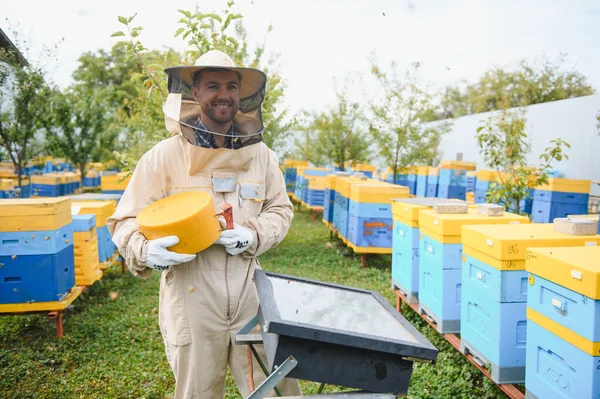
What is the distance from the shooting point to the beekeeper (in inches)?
76.7

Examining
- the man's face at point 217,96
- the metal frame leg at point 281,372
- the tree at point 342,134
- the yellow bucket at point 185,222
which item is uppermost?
the tree at point 342,134

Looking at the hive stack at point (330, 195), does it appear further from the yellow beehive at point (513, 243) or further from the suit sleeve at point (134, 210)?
the suit sleeve at point (134, 210)

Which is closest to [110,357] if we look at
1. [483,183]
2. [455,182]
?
[483,183]

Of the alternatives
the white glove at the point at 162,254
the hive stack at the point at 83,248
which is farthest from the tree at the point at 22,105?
the white glove at the point at 162,254

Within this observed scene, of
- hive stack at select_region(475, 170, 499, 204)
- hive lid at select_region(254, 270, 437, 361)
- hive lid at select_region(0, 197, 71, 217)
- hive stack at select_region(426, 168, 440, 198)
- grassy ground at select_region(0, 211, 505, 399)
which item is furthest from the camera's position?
hive stack at select_region(426, 168, 440, 198)

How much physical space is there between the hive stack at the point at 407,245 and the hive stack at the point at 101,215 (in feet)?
10.3

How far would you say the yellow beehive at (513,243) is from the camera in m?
2.61

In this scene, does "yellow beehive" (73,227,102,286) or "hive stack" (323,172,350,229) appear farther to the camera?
"hive stack" (323,172,350,229)

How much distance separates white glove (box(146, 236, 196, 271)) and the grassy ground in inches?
75.2

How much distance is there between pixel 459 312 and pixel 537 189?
→ 471 centimetres

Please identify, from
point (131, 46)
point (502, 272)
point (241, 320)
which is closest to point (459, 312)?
point (502, 272)

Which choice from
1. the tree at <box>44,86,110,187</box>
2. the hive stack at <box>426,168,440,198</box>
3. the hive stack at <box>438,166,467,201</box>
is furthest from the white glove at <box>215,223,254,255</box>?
the tree at <box>44,86,110,187</box>

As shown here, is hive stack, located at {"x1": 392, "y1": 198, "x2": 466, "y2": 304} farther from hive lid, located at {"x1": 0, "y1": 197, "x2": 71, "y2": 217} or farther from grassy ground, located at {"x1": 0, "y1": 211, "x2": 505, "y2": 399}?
hive lid, located at {"x1": 0, "y1": 197, "x2": 71, "y2": 217}

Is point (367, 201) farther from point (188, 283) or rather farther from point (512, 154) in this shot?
point (188, 283)
